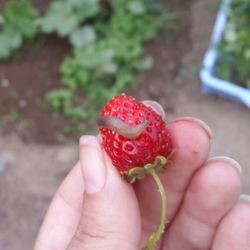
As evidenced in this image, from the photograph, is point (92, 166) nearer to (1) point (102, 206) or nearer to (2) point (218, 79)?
(1) point (102, 206)

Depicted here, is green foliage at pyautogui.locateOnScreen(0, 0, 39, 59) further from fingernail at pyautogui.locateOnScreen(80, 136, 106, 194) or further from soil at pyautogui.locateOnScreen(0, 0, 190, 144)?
fingernail at pyautogui.locateOnScreen(80, 136, 106, 194)

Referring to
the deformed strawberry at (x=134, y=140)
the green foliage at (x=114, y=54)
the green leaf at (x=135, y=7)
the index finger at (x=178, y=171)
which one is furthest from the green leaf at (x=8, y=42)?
the deformed strawberry at (x=134, y=140)

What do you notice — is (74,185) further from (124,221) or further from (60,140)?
(60,140)

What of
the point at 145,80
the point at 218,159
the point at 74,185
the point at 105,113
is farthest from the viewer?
the point at 145,80

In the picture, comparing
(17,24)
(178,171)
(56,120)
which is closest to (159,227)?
(178,171)

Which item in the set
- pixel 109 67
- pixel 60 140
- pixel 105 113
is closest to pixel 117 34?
pixel 109 67
